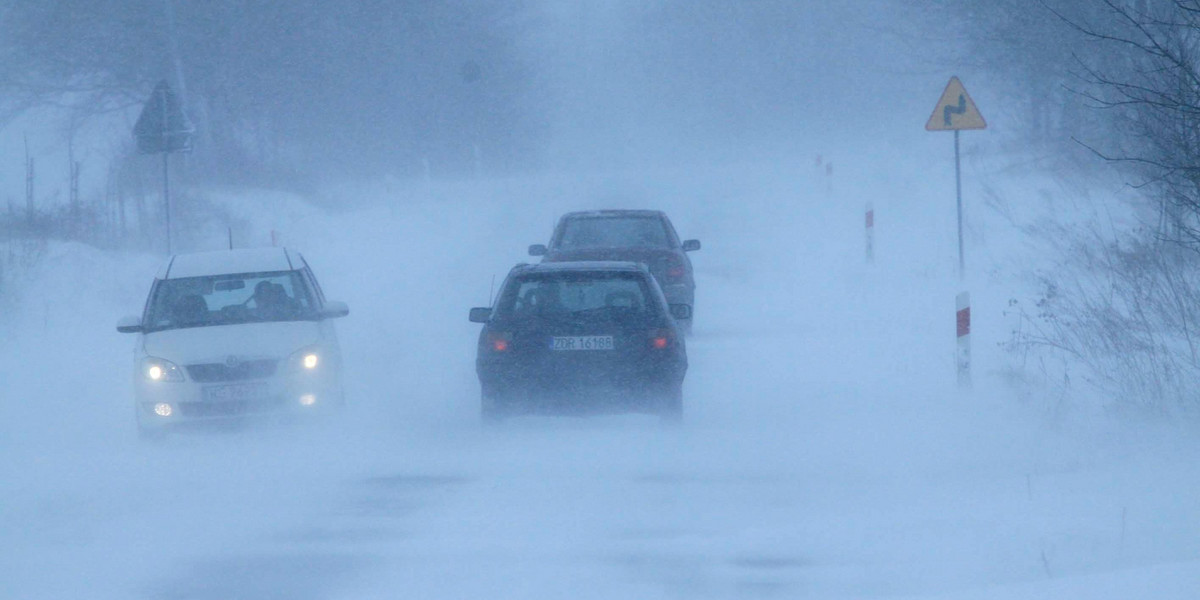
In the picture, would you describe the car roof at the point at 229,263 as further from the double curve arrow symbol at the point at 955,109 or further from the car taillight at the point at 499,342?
the double curve arrow symbol at the point at 955,109

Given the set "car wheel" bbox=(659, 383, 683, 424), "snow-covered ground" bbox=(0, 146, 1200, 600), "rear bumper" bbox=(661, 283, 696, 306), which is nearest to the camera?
"snow-covered ground" bbox=(0, 146, 1200, 600)

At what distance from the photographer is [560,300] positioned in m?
11.0

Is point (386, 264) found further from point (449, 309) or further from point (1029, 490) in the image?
point (1029, 490)

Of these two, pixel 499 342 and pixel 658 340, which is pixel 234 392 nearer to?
pixel 499 342

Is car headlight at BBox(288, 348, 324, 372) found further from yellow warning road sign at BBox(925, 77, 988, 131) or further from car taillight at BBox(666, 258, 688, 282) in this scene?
yellow warning road sign at BBox(925, 77, 988, 131)

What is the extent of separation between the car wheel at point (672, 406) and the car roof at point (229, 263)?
3.74 m

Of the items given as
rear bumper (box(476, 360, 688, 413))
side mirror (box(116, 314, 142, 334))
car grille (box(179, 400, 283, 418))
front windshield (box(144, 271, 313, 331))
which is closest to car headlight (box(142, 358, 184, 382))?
car grille (box(179, 400, 283, 418))

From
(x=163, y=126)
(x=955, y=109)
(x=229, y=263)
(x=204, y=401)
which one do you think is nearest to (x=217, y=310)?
(x=229, y=263)

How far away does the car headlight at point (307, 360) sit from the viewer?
11.2 metres

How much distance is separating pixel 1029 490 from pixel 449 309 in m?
13.7

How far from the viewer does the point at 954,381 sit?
12719mm

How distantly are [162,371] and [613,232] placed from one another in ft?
25.3

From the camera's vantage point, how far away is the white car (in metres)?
11.0

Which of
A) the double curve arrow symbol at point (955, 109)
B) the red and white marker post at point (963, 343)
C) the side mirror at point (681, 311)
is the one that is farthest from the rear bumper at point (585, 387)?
the double curve arrow symbol at point (955, 109)
